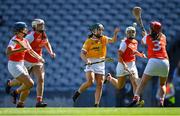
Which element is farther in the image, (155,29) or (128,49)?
(128,49)

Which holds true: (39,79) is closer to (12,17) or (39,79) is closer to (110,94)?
(110,94)

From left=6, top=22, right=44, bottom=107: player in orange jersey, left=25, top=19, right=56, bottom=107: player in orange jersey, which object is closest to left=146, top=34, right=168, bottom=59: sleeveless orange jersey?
left=25, top=19, right=56, bottom=107: player in orange jersey

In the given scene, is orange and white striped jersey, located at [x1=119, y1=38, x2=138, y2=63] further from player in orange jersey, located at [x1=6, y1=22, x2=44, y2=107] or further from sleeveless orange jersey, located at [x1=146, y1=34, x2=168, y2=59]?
player in orange jersey, located at [x1=6, y1=22, x2=44, y2=107]

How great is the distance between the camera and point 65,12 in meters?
25.9

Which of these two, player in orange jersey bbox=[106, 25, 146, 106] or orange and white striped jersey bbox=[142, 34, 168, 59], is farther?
player in orange jersey bbox=[106, 25, 146, 106]

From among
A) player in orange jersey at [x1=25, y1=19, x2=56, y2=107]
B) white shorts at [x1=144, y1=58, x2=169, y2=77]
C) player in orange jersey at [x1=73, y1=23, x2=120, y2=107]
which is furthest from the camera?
player in orange jersey at [x1=73, y1=23, x2=120, y2=107]

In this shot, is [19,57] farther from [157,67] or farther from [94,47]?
[157,67]

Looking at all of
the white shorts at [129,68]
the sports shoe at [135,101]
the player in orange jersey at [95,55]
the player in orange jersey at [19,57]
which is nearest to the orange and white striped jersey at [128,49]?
the white shorts at [129,68]

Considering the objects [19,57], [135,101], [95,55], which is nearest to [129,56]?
[95,55]

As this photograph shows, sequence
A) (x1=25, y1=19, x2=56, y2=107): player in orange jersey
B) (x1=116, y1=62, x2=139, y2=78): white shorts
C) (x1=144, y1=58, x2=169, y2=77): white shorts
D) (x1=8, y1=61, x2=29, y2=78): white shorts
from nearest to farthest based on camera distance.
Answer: (x1=8, y1=61, x2=29, y2=78): white shorts → (x1=144, y1=58, x2=169, y2=77): white shorts → (x1=25, y1=19, x2=56, y2=107): player in orange jersey → (x1=116, y1=62, x2=139, y2=78): white shorts

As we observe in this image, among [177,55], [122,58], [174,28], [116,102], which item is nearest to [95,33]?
[122,58]

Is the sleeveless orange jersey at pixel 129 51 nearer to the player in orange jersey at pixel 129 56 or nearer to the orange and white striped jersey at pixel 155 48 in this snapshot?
the player in orange jersey at pixel 129 56

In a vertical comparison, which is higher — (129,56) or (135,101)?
(129,56)

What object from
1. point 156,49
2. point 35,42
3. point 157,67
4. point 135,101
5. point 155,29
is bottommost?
point 135,101
